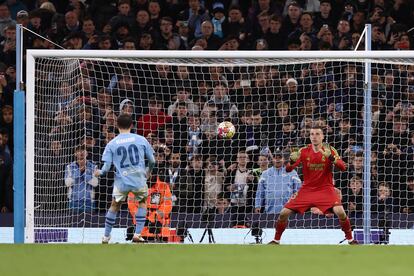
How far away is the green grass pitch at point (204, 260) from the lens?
6.64 m

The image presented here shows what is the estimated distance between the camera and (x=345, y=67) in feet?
45.4

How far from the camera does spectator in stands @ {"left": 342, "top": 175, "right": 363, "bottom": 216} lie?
1259 centimetres

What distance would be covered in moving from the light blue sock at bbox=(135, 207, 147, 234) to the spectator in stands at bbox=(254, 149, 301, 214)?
1.55 metres

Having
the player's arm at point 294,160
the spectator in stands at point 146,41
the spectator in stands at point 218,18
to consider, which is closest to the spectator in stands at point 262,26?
the spectator in stands at point 218,18

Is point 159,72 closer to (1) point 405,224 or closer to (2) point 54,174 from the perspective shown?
(2) point 54,174

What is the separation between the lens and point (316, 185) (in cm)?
1230

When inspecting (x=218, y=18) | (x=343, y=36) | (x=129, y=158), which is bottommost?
(x=129, y=158)

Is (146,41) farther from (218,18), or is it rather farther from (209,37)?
(218,18)

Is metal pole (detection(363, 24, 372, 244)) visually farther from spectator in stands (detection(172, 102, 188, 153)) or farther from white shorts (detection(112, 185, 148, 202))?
white shorts (detection(112, 185, 148, 202))

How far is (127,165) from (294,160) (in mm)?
1856

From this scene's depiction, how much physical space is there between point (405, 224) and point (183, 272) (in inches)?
253

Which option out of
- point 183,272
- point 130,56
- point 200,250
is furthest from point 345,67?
point 183,272

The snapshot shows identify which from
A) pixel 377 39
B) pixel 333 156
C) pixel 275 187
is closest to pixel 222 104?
pixel 275 187

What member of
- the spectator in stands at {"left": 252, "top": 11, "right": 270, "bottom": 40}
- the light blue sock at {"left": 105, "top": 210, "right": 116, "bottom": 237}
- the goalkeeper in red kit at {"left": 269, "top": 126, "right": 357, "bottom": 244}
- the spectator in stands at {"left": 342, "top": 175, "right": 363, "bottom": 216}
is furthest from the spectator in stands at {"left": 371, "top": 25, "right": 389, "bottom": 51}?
the light blue sock at {"left": 105, "top": 210, "right": 116, "bottom": 237}
